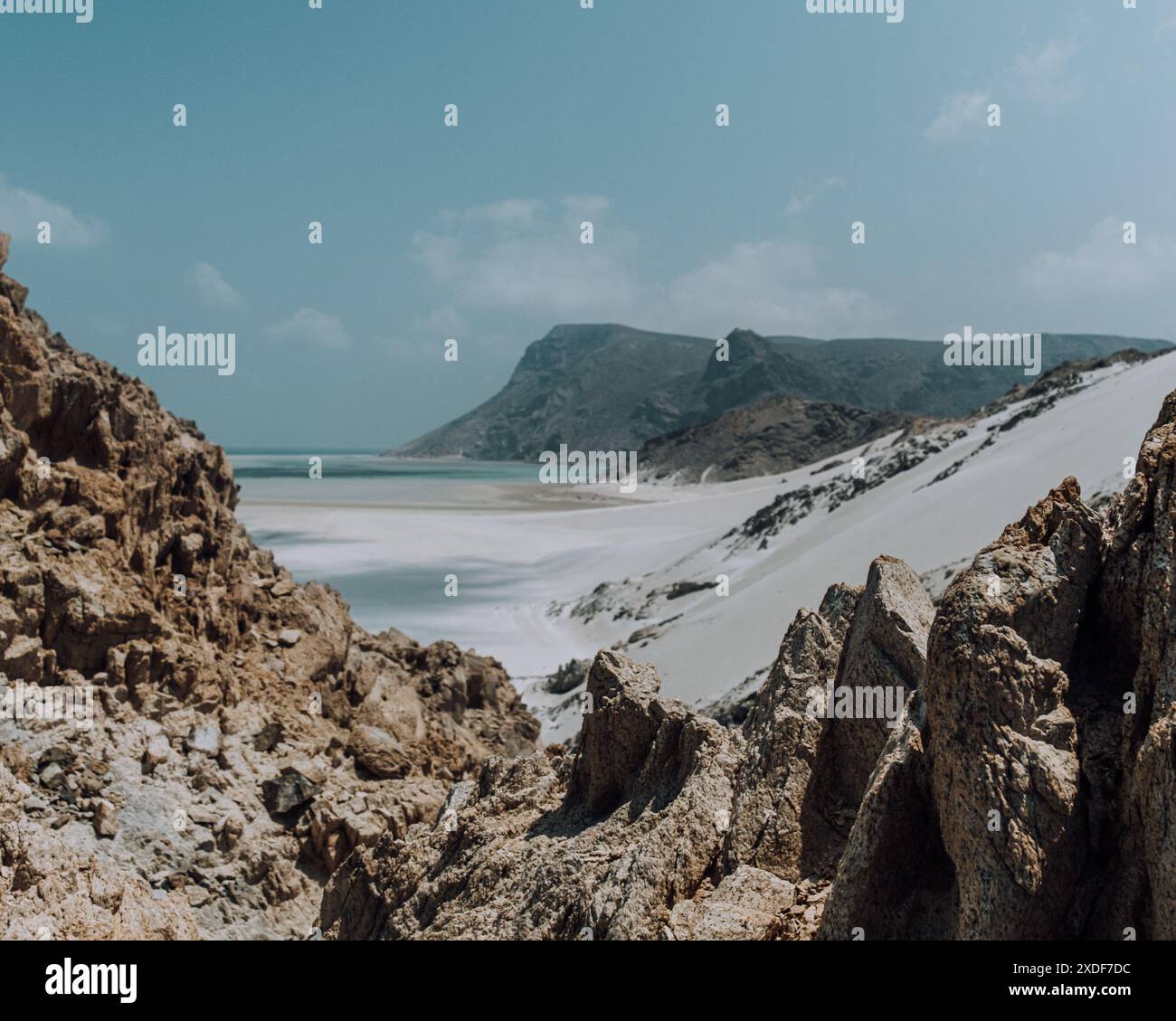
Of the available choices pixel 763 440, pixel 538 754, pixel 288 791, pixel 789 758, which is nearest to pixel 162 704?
pixel 288 791

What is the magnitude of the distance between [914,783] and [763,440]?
101m

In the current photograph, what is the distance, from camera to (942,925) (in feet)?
12.0

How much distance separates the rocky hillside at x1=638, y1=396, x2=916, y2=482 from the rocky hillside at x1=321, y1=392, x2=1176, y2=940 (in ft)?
301

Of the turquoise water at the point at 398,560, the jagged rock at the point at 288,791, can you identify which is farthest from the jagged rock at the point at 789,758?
the turquoise water at the point at 398,560

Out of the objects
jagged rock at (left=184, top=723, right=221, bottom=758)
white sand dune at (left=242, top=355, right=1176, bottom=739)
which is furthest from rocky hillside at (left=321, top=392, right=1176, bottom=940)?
white sand dune at (left=242, top=355, right=1176, bottom=739)

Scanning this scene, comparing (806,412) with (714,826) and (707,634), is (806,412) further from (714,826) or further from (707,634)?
(714,826)

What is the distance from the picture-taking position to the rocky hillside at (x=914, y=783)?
3.44 m

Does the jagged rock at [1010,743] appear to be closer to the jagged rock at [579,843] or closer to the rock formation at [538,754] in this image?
the rock formation at [538,754]

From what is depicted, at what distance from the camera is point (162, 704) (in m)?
9.11

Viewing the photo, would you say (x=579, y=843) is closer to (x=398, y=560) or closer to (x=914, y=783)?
(x=914, y=783)

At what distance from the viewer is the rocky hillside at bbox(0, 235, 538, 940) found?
299 inches

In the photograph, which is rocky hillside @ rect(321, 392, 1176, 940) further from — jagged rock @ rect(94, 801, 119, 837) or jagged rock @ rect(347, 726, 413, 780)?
jagged rock @ rect(347, 726, 413, 780)
